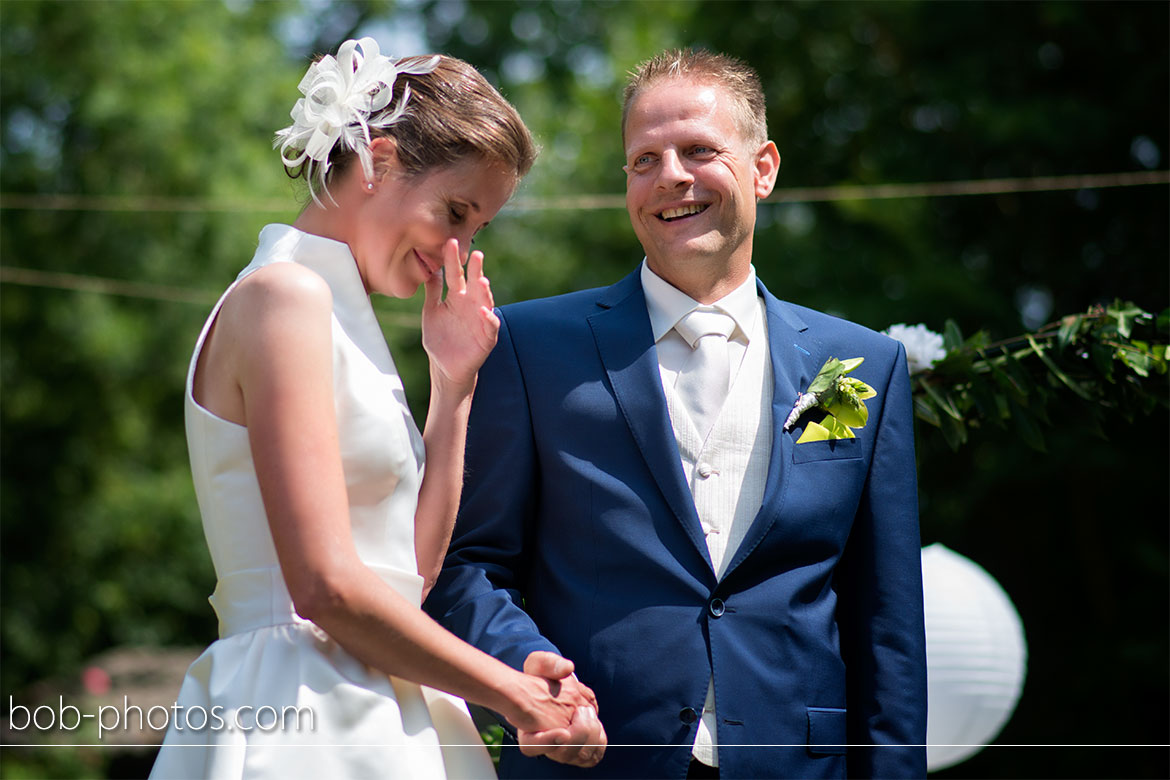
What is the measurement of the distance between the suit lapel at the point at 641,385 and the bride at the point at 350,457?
1.11 ft

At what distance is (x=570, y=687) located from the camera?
7.74 ft

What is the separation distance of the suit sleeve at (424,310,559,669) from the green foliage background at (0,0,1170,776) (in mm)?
6271

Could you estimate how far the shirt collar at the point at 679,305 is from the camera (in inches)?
112

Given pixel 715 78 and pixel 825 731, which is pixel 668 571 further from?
pixel 715 78

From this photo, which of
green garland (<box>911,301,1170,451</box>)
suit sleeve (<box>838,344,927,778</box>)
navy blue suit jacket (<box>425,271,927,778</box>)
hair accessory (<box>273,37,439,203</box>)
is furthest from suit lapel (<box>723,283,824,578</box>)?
green garland (<box>911,301,1170,451</box>)

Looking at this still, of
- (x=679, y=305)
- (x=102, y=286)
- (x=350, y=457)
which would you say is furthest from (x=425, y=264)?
(x=102, y=286)

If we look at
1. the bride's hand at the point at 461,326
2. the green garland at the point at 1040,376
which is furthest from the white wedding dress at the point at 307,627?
the green garland at the point at 1040,376

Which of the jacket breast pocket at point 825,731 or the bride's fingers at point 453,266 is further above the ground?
the bride's fingers at point 453,266

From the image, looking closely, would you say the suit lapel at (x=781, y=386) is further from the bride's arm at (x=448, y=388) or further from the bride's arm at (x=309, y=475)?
the bride's arm at (x=309, y=475)

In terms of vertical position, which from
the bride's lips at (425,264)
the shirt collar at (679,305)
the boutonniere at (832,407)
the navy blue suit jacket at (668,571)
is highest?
the shirt collar at (679,305)

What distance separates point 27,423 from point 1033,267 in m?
10.7

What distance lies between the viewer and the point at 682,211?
2.86 meters

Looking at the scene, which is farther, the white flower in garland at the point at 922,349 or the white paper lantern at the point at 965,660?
the white paper lantern at the point at 965,660

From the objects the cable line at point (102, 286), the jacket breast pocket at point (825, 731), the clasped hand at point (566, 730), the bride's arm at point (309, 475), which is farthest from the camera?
the cable line at point (102, 286)
